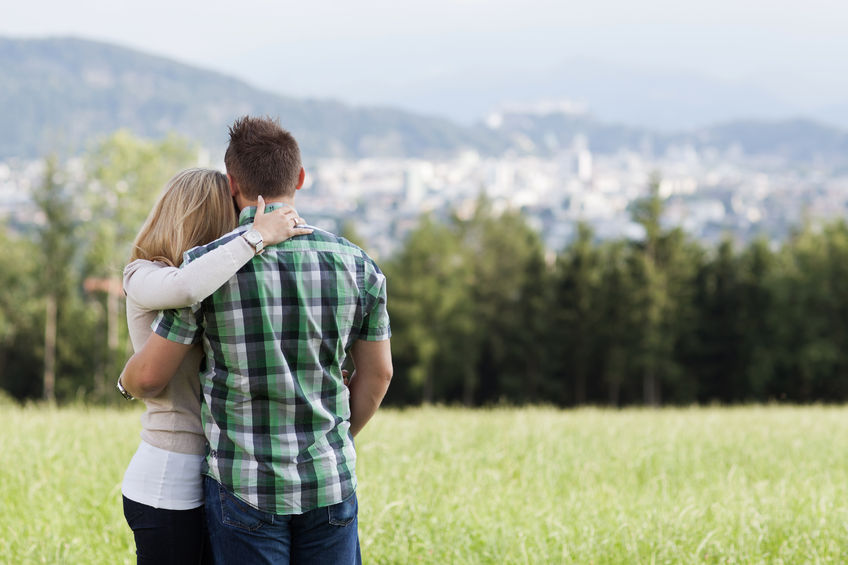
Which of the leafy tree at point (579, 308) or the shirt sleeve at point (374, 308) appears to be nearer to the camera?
the shirt sleeve at point (374, 308)

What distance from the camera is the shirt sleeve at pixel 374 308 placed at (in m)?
2.65

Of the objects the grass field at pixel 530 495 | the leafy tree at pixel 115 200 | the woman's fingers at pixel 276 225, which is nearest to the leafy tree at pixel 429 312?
the leafy tree at pixel 115 200

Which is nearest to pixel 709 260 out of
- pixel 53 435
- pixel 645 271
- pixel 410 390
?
pixel 645 271

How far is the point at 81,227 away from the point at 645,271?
2537cm

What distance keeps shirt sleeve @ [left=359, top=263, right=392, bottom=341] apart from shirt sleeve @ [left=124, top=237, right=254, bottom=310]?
1.32 ft

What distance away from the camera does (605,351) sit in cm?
4100

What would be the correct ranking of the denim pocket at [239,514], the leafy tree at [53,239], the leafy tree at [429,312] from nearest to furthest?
the denim pocket at [239,514] < the leafy tree at [53,239] < the leafy tree at [429,312]

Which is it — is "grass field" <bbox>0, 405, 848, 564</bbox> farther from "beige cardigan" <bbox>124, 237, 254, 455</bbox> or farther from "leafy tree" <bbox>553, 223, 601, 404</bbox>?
"leafy tree" <bbox>553, 223, 601, 404</bbox>

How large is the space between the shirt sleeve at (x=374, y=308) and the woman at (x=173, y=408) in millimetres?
261

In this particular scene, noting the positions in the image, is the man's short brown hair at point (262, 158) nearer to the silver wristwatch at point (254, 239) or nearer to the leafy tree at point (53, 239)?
the silver wristwatch at point (254, 239)

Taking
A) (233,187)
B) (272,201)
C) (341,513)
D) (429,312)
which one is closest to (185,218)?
(233,187)

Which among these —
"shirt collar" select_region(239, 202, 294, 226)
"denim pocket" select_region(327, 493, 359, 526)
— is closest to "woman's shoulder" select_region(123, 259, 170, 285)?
"shirt collar" select_region(239, 202, 294, 226)

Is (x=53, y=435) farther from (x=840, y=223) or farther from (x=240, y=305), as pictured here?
(x=840, y=223)

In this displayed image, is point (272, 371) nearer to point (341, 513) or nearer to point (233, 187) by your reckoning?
point (341, 513)
